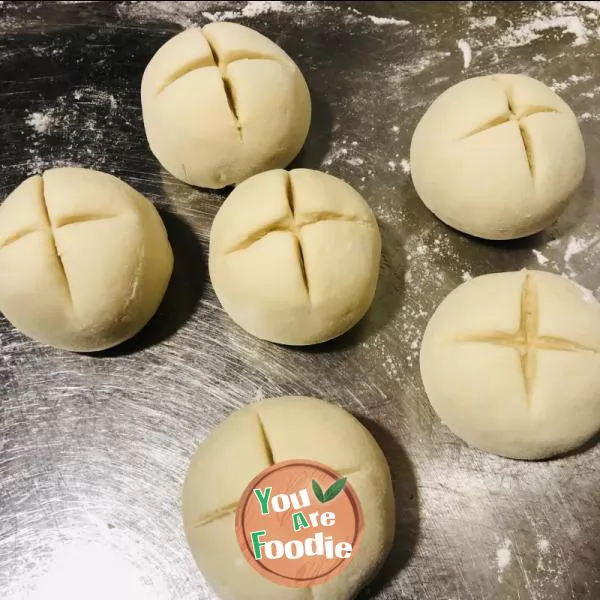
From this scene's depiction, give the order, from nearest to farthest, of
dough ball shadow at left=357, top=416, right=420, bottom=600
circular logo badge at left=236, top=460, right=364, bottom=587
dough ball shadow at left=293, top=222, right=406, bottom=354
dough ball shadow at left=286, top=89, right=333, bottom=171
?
1. circular logo badge at left=236, top=460, right=364, bottom=587
2. dough ball shadow at left=357, top=416, right=420, bottom=600
3. dough ball shadow at left=293, top=222, right=406, bottom=354
4. dough ball shadow at left=286, top=89, right=333, bottom=171

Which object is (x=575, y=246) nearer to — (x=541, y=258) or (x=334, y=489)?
(x=541, y=258)

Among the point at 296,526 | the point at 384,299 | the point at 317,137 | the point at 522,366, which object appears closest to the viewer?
the point at 296,526

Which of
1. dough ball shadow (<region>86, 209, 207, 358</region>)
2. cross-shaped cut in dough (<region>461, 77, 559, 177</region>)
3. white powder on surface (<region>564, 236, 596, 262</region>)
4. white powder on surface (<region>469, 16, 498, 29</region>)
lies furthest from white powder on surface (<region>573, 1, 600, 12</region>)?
dough ball shadow (<region>86, 209, 207, 358</region>)

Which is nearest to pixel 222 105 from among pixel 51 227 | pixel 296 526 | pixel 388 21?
pixel 51 227

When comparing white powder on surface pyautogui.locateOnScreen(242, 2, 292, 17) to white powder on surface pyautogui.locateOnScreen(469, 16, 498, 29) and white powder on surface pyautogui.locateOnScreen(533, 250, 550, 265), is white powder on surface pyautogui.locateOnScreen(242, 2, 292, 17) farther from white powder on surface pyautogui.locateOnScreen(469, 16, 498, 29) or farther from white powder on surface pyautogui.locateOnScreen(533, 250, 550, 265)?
white powder on surface pyautogui.locateOnScreen(533, 250, 550, 265)

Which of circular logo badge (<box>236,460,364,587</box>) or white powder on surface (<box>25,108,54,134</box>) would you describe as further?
white powder on surface (<box>25,108,54,134</box>)

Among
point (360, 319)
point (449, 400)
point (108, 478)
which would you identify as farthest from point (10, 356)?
point (449, 400)

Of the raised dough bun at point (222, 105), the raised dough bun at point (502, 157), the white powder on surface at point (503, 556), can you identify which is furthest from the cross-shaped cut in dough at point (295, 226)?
the white powder on surface at point (503, 556)
